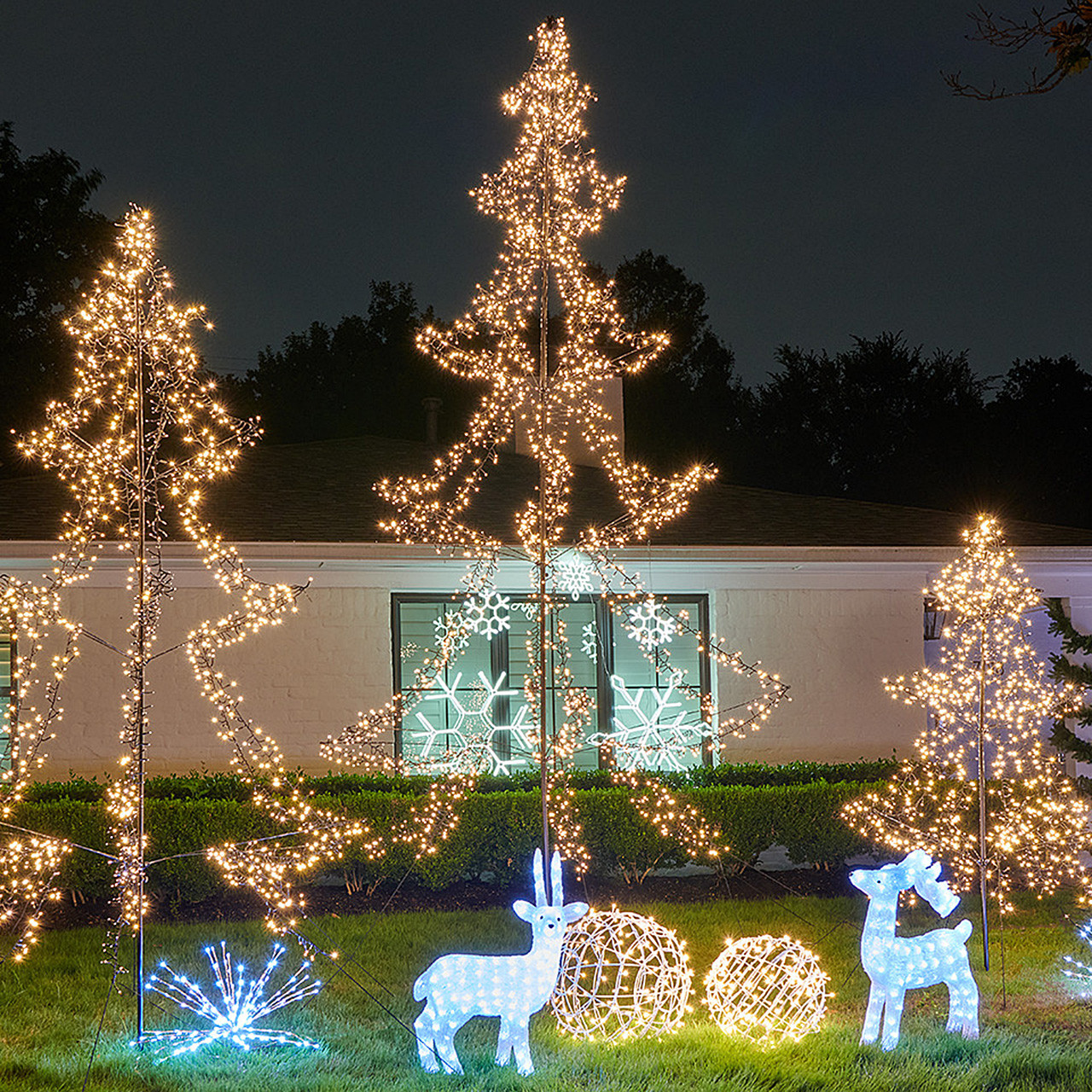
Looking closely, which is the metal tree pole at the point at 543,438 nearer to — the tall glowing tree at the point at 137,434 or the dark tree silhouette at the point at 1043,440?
the tall glowing tree at the point at 137,434

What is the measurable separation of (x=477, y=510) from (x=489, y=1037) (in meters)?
6.75

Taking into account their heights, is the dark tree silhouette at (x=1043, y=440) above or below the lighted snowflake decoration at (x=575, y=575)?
above

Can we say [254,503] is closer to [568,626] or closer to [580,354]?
[568,626]

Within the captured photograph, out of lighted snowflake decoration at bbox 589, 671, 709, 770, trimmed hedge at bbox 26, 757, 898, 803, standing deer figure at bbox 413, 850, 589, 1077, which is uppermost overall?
lighted snowflake decoration at bbox 589, 671, 709, 770

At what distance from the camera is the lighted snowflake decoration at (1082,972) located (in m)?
7.13

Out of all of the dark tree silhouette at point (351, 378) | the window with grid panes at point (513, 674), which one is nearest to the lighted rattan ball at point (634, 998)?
the window with grid panes at point (513, 674)

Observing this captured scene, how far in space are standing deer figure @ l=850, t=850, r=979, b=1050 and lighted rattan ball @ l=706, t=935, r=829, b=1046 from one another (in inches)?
11.5

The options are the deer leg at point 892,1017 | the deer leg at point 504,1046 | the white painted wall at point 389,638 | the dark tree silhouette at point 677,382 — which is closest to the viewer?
the deer leg at point 504,1046

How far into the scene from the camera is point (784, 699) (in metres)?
11.5

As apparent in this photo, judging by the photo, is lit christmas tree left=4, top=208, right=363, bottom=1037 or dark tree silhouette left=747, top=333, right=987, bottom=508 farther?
dark tree silhouette left=747, top=333, right=987, bottom=508

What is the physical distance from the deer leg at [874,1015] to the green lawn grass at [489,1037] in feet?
0.37

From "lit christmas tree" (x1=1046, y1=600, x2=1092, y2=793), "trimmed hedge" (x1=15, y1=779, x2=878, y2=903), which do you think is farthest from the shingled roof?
"lit christmas tree" (x1=1046, y1=600, x2=1092, y2=793)

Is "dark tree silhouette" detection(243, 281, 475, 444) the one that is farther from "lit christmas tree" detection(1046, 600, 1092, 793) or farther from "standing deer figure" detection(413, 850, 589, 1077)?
"standing deer figure" detection(413, 850, 589, 1077)

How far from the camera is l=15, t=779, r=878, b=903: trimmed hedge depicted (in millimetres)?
9273
